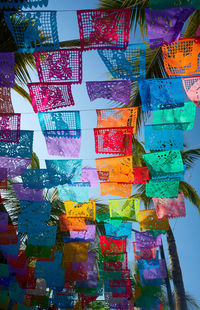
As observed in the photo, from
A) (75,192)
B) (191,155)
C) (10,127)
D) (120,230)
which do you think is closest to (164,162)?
(75,192)

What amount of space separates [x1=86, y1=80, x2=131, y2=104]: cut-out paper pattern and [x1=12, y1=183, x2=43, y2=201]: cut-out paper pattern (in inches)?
105

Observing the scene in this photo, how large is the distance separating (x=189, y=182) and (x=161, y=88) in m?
5.86

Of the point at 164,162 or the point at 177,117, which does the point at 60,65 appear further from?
the point at 164,162

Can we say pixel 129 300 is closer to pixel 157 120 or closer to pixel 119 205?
pixel 119 205

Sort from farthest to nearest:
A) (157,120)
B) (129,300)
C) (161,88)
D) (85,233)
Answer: (129,300)
(85,233)
(157,120)
(161,88)

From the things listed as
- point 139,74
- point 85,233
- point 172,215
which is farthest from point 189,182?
point 139,74

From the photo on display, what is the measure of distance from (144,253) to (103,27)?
237 inches

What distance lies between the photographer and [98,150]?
16.5 ft

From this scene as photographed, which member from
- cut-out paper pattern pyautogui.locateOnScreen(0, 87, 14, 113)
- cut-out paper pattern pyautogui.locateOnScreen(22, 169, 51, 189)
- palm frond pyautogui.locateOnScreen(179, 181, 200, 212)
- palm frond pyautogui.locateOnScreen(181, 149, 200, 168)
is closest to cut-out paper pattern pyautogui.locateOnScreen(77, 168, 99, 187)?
cut-out paper pattern pyautogui.locateOnScreen(22, 169, 51, 189)

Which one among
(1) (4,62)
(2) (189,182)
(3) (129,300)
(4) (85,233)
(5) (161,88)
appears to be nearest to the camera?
(1) (4,62)

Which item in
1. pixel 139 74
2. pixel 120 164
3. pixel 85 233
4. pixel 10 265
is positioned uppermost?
pixel 139 74

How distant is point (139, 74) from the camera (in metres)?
4.02

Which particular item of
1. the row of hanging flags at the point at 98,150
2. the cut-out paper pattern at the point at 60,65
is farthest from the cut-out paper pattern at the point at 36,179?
the cut-out paper pattern at the point at 60,65

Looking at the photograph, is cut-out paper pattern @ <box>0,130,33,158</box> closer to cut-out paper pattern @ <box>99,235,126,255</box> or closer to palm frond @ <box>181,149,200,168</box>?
cut-out paper pattern @ <box>99,235,126,255</box>
